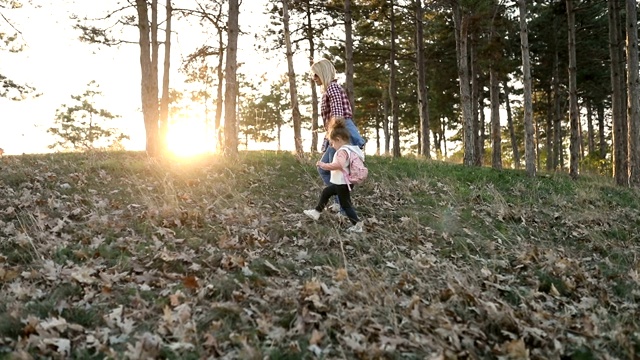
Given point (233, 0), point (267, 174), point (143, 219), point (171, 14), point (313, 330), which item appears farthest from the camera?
point (171, 14)

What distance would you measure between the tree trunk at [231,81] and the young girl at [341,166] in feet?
17.4

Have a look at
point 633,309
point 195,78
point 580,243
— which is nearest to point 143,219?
point 633,309

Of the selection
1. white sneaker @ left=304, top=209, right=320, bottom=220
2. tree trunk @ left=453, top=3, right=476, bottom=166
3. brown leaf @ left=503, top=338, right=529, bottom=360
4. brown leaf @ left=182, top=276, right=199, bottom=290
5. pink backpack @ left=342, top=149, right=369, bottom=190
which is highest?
tree trunk @ left=453, top=3, right=476, bottom=166

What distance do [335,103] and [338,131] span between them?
0.72 metres

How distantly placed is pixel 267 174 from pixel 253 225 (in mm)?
3815

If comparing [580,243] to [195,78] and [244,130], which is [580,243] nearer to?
[195,78]

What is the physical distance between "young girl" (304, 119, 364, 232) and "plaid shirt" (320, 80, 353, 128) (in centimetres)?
45

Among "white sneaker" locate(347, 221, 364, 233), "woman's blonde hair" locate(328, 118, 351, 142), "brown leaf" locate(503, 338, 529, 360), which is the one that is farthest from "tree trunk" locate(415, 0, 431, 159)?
"brown leaf" locate(503, 338, 529, 360)

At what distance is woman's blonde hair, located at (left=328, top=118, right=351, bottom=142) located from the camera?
683 cm

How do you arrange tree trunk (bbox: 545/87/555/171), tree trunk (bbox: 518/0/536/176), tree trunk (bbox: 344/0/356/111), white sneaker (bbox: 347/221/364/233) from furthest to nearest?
1. tree trunk (bbox: 545/87/555/171)
2. tree trunk (bbox: 344/0/356/111)
3. tree trunk (bbox: 518/0/536/176)
4. white sneaker (bbox: 347/221/364/233)

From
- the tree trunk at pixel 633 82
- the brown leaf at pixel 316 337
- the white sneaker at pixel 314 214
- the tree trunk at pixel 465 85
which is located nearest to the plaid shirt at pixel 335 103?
the white sneaker at pixel 314 214

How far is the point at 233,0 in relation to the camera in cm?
1173

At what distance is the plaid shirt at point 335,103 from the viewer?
7.37 m

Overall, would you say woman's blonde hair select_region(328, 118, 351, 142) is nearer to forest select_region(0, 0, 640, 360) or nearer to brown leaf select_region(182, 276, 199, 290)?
forest select_region(0, 0, 640, 360)
